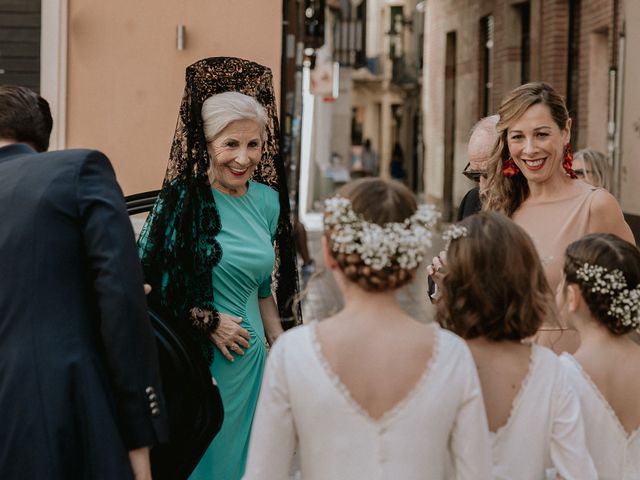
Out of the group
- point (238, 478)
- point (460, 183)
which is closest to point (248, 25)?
point (238, 478)

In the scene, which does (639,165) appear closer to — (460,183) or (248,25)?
(248,25)

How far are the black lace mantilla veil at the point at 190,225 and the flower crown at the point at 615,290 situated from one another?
5.24ft

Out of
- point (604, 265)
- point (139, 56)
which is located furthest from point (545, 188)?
point (139, 56)

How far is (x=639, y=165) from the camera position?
42.0 feet

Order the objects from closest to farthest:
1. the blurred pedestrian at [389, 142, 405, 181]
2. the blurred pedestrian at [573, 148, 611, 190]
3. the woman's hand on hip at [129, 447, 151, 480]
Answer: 1. the woman's hand on hip at [129, 447, 151, 480]
2. the blurred pedestrian at [573, 148, 611, 190]
3. the blurred pedestrian at [389, 142, 405, 181]

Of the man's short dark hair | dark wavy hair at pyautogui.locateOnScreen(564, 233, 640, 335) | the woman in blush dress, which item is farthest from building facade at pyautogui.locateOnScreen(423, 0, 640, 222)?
the man's short dark hair

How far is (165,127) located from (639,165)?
20.1ft

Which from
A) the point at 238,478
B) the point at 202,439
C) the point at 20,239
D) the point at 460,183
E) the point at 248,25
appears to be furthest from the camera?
the point at 460,183

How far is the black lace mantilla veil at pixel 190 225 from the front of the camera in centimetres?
471

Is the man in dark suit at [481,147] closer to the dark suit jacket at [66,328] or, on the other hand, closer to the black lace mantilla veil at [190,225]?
the black lace mantilla veil at [190,225]

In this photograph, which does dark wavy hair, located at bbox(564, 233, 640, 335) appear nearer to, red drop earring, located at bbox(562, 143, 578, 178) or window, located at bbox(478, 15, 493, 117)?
red drop earring, located at bbox(562, 143, 578, 178)

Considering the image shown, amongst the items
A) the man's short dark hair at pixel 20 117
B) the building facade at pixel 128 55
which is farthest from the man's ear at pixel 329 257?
the building facade at pixel 128 55

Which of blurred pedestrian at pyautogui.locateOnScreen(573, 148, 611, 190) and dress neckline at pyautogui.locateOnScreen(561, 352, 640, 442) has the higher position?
blurred pedestrian at pyautogui.locateOnScreen(573, 148, 611, 190)

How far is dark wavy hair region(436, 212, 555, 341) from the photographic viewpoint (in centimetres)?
336
